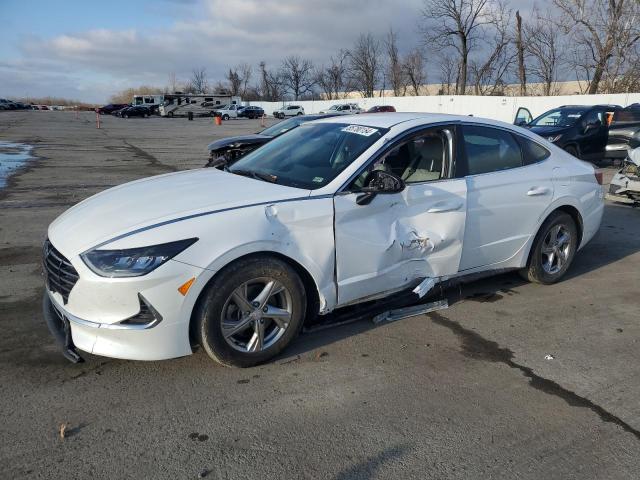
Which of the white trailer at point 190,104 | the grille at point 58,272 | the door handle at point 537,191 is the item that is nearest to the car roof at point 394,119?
the door handle at point 537,191

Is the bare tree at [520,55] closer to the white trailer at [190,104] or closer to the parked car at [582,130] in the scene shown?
the parked car at [582,130]

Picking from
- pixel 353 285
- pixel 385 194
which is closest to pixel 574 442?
pixel 353 285

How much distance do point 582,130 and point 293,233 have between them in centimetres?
1320

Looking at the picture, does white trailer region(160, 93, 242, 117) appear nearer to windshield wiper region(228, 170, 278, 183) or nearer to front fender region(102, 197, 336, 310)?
windshield wiper region(228, 170, 278, 183)

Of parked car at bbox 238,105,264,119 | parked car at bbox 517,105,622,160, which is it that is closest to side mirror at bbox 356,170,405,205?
parked car at bbox 517,105,622,160

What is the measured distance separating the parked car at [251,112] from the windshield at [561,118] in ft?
171

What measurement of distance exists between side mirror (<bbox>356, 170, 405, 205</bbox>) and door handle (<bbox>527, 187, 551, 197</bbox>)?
1.67 m

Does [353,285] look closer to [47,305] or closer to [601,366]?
[601,366]

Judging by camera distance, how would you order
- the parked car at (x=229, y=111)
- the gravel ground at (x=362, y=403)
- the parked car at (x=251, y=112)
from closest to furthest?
the gravel ground at (x=362, y=403), the parked car at (x=229, y=111), the parked car at (x=251, y=112)

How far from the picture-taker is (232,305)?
3.41 metres

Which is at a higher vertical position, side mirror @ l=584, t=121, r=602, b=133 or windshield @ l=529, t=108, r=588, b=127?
windshield @ l=529, t=108, r=588, b=127

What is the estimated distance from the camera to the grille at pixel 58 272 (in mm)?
3143

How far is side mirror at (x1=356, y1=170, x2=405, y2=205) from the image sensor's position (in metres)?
3.73

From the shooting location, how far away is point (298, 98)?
100m
